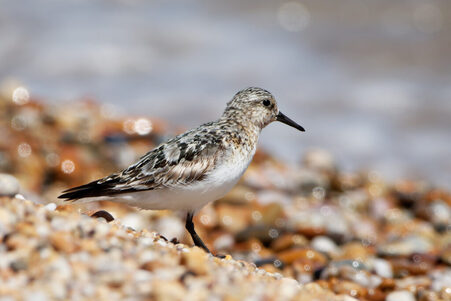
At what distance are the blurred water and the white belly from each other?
21.0 feet

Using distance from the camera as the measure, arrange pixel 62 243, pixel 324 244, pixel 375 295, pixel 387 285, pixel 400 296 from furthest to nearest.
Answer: pixel 324 244 → pixel 387 285 → pixel 375 295 → pixel 400 296 → pixel 62 243

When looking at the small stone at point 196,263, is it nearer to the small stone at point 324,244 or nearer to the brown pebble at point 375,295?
the brown pebble at point 375,295

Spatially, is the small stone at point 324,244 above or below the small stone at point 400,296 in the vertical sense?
above

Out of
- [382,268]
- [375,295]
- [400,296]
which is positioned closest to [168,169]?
[375,295]

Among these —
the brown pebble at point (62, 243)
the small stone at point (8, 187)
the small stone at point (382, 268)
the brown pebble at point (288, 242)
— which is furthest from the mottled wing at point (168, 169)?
the brown pebble at point (288, 242)

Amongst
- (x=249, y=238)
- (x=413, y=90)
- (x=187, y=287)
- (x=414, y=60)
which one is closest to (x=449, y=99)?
(x=413, y=90)

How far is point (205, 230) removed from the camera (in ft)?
24.3

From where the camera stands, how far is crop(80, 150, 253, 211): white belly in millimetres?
4816

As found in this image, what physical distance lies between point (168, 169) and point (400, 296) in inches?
84.6

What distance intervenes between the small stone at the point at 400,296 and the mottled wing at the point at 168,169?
5.96ft

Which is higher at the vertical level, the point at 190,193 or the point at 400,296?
the point at 190,193

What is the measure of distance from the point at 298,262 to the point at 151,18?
12406mm

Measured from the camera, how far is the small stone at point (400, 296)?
5.22 meters

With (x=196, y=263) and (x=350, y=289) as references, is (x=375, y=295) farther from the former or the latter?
(x=196, y=263)
